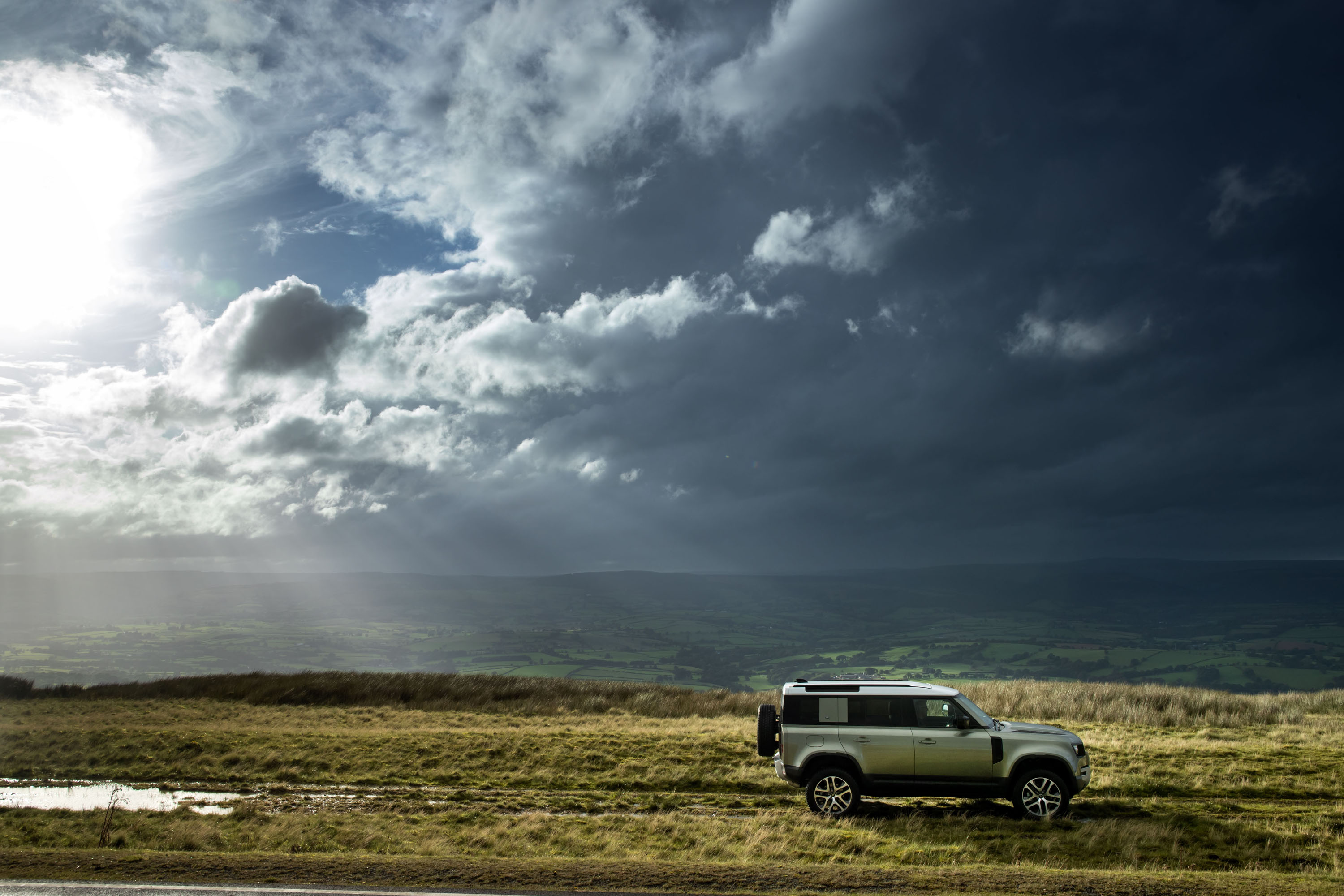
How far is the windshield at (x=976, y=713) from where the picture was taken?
Result: 15.5m

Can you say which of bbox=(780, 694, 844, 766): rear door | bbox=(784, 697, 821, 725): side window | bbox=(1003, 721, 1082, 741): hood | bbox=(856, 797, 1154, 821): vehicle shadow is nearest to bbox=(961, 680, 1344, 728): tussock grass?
bbox=(856, 797, 1154, 821): vehicle shadow

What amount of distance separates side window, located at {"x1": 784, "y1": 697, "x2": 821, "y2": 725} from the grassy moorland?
1.89m

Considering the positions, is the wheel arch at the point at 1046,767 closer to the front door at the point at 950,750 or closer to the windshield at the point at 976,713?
the front door at the point at 950,750

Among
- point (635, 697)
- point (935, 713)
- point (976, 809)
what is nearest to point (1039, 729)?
point (935, 713)

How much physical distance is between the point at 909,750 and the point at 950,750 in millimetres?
806

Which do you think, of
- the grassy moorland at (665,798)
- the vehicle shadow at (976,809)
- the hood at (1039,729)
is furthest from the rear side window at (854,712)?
the hood at (1039,729)

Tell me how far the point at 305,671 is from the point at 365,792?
30.8 metres

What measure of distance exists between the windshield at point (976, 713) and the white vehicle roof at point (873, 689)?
167 mm

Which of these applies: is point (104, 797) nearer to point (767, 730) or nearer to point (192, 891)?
point (192, 891)

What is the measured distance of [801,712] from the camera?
1586cm

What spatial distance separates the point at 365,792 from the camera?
1973 centimetres

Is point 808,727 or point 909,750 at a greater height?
point 808,727

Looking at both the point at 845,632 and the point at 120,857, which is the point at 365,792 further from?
the point at 845,632

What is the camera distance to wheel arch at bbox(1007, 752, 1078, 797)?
15.0 m
